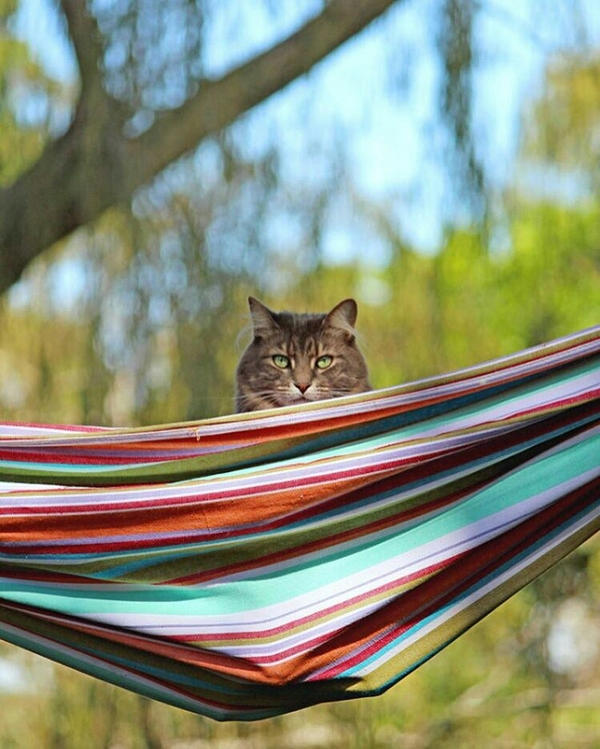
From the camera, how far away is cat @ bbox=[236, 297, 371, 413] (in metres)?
1.80

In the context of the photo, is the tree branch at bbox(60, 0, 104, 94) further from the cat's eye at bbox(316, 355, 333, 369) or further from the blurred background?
the cat's eye at bbox(316, 355, 333, 369)

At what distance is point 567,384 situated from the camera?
1.29 metres

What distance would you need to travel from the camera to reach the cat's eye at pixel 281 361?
1.82 m

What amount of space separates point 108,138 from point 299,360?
45.2 inches

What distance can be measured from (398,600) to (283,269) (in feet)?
5.27

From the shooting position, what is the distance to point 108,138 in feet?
8.95

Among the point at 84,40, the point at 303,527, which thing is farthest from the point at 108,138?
the point at 303,527

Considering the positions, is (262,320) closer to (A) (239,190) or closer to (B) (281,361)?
(B) (281,361)

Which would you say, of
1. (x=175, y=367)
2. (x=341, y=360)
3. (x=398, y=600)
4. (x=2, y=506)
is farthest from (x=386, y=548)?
(x=175, y=367)

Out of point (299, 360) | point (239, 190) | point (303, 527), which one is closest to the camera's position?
point (303, 527)

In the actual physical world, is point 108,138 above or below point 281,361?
above

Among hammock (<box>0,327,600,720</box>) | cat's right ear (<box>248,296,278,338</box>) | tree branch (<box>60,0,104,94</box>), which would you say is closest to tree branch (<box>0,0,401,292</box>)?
tree branch (<box>60,0,104,94</box>)

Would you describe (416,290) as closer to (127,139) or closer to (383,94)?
(383,94)

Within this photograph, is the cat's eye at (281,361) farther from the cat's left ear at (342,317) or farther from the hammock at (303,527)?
the hammock at (303,527)
